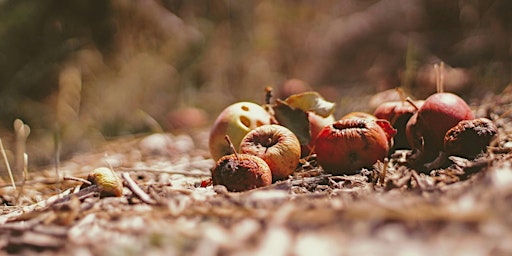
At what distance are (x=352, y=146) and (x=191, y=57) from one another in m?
3.58

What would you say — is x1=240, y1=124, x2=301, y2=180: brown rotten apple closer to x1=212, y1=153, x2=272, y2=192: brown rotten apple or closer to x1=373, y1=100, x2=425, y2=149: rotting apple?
x1=212, y1=153, x2=272, y2=192: brown rotten apple

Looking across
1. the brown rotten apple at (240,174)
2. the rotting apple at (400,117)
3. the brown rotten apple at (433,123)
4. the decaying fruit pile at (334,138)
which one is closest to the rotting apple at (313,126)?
the decaying fruit pile at (334,138)

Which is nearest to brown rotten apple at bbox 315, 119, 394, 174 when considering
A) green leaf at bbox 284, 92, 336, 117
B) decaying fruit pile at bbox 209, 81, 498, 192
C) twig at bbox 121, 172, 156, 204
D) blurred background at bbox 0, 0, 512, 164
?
decaying fruit pile at bbox 209, 81, 498, 192

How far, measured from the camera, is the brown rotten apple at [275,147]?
2762mm

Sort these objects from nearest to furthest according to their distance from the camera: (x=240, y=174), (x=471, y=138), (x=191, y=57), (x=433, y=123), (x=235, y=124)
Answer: (x=240, y=174), (x=471, y=138), (x=433, y=123), (x=235, y=124), (x=191, y=57)

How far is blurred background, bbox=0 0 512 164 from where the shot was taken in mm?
5387

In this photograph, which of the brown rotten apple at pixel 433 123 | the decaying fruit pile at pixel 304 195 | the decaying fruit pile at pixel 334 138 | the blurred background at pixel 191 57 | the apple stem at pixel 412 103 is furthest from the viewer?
the blurred background at pixel 191 57

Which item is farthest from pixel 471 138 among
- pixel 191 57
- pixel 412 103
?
pixel 191 57

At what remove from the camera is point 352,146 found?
279 cm

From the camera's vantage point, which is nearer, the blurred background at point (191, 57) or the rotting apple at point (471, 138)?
the rotting apple at point (471, 138)

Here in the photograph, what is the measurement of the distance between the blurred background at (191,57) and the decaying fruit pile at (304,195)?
1.41 metres

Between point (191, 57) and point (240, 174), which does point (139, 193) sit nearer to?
point (240, 174)

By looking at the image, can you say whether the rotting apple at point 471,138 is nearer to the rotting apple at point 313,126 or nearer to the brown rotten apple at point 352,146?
the brown rotten apple at point 352,146

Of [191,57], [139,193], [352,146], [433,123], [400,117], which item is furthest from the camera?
[191,57]
